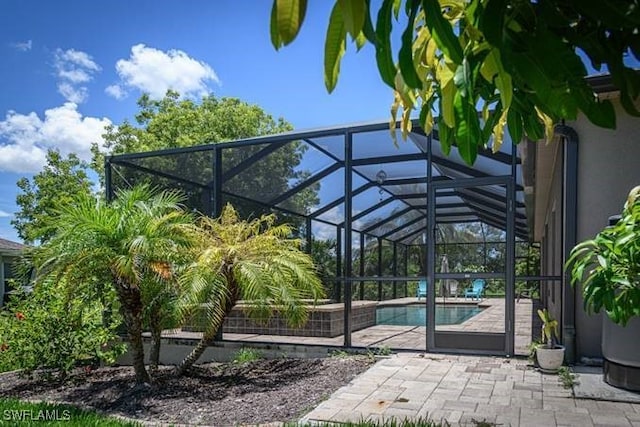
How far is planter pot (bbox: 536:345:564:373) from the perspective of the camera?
561 cm

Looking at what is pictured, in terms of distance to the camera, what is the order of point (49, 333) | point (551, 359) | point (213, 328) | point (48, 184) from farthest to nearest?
point (48, 184)
point (49, 333)
point (213, 328)
point (551, 359)

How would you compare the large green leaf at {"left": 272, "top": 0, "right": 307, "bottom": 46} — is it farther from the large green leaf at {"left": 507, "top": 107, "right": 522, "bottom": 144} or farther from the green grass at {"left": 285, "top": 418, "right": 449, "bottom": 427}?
the green grass at {"left": 285, "top": 418, "right": 449, "bottom": 427}

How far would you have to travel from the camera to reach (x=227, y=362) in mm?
7812

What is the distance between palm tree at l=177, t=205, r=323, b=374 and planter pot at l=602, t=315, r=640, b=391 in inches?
127

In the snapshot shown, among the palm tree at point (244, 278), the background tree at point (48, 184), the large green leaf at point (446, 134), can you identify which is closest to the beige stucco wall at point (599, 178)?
the palm tree at point (244, 278)

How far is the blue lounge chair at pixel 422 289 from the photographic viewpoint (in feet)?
23.9

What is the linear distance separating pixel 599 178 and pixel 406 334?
421 centimetres

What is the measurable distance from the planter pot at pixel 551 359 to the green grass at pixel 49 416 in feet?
13.9

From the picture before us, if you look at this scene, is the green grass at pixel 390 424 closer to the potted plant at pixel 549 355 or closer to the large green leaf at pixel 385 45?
the potted plant at pixel 549 355

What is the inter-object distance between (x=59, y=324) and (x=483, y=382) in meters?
5.38

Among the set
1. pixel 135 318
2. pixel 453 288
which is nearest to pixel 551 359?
pixel 453 288

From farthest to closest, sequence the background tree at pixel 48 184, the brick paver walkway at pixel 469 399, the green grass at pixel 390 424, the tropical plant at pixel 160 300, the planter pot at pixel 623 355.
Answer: the background tree at pixel 48 184 < the tropical plant at pixel 160 300 < the planter pot at pixel 623 355 < the brick paver walkway at pixel 469 399 < the green grass at pixel 390 424

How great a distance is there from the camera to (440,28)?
108 centimetres

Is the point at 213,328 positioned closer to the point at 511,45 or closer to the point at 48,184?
the point at 511,45
